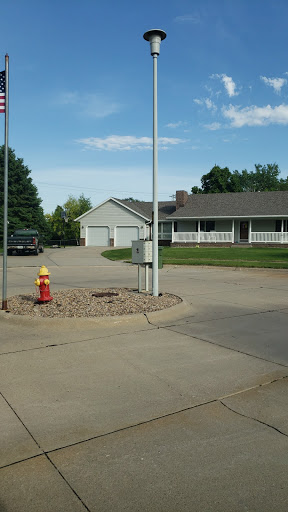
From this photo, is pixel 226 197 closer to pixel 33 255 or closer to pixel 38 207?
pixel 33 255

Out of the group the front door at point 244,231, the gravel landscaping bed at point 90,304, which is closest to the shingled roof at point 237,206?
the front door at point 244,231

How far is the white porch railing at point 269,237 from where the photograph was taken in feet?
111

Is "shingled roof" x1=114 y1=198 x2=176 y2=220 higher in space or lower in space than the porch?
higher

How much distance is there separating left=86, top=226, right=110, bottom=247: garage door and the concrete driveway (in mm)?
35820

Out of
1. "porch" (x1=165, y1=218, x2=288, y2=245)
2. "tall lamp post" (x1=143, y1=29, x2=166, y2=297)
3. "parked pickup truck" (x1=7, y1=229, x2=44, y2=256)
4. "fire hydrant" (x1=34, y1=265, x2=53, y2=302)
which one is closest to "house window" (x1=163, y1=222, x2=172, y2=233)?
"porch" (x1=165, y1=218, x2=288, y2=245)

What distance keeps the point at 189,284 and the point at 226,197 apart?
29.7 metres

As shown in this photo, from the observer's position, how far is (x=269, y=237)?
113 ft

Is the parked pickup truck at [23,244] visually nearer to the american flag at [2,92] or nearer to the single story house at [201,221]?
the single story house at [201,221]

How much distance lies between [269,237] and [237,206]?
4976mm

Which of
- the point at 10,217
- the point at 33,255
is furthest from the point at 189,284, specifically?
the point at 10,217

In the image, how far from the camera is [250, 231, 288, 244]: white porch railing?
33969 mm

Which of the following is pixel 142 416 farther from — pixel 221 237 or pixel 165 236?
pixel 165 236

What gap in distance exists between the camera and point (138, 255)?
9.10m

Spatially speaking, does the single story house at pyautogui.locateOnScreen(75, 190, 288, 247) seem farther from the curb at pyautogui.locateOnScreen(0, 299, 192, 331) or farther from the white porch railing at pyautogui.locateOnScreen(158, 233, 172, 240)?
the curb at pyautogui.locateOnScreen(0, 299, 192, 331)
